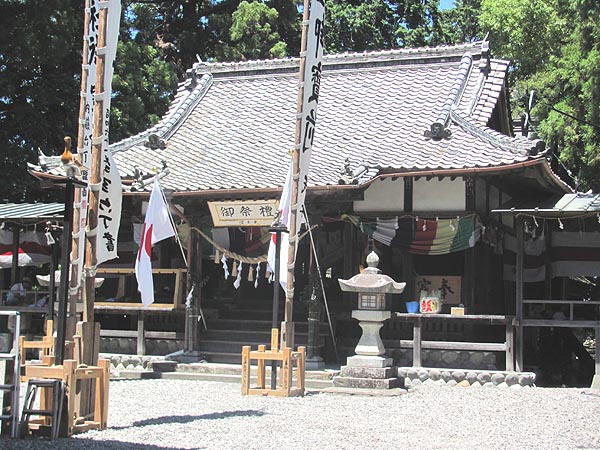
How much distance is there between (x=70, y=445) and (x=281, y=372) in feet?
16.6

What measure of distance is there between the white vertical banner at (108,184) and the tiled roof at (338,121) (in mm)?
5754

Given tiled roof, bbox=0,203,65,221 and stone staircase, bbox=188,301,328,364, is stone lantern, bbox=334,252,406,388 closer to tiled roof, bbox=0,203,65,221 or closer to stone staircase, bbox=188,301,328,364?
stone staircase, bbox=188,301,328,364

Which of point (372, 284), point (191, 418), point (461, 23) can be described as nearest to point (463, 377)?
point (372, 284)

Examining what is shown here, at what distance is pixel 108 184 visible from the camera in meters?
10.0

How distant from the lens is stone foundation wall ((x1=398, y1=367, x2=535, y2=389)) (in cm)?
1466

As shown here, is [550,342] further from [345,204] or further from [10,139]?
[10,139]

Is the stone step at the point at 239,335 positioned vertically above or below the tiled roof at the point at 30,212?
below

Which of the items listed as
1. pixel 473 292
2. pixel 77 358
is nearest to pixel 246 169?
pixel 473 292

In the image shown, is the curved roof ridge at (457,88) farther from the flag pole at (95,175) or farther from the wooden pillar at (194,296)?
the flag pole at (95,175)

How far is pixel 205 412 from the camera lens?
1103 cm

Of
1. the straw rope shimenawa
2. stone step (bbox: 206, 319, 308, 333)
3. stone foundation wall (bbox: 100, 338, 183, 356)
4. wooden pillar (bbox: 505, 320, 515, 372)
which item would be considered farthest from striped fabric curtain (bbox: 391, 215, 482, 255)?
stone foundation wall (bbox: 100, 338, 183, 356)

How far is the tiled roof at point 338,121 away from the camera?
16.2 metres

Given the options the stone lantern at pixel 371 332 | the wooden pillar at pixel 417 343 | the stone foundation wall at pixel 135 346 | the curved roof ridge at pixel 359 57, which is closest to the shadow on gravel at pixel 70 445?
the stone lantern at pixel 371 332

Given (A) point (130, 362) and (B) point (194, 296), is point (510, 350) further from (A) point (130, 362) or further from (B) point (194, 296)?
(A) point (130, 362)
